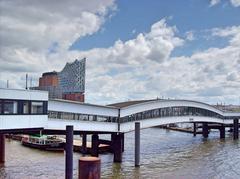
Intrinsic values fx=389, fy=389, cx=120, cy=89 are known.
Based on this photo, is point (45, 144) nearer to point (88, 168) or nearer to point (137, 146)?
point (137, 146)

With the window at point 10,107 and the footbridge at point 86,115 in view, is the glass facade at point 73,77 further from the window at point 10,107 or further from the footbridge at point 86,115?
the window at point 10,107

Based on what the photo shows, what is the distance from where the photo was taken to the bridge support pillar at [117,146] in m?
51.7

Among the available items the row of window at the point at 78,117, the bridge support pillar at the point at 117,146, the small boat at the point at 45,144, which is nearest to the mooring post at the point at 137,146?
the bridge support pillar at the point at 117,146

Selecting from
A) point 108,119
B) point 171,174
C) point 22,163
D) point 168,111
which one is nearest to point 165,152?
point 168,111

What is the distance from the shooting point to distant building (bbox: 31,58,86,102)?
248 feet

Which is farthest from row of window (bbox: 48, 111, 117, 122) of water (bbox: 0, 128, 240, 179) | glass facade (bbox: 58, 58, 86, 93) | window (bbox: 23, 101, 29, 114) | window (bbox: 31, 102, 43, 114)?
glass facade (bbox: 58, 58, 86, 93)

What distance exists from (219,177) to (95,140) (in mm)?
19531

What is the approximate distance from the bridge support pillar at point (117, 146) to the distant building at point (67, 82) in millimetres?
19463

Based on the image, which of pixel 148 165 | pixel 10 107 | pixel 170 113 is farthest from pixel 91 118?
pixel 170 113

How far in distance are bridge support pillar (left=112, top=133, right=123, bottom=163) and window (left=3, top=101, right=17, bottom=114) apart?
19.8 m

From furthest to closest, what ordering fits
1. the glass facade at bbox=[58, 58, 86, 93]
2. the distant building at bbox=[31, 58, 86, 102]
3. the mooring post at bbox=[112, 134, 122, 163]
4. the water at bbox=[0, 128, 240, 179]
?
the glass facade at bbox=[58, 58, 86, 93] → the distant building at bbox=[31, 58, 86, 102] → the mooring post at bbox=[112, 134, 122, 163] → the water at bbox=[0, 128, 240, 179]

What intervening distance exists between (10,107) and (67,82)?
161 feet

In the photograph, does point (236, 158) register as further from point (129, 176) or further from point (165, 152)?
point (129, 176)

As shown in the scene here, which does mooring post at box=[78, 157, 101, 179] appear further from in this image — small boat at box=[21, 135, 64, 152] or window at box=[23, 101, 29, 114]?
small boat at box=[21, 135, 64, 152]
